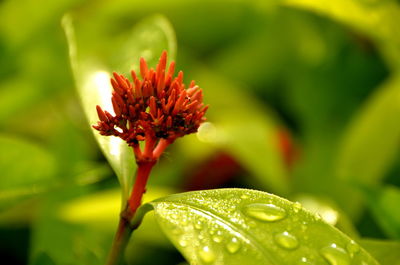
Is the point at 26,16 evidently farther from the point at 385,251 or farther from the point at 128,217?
the point at 385,251

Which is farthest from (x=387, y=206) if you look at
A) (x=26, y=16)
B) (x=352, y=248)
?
(x=26, y=16)

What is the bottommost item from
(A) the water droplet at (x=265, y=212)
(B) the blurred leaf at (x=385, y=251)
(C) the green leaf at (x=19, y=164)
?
(C) the green leaf at (x=19, y=164)

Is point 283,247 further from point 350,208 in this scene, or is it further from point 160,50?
point 350,208

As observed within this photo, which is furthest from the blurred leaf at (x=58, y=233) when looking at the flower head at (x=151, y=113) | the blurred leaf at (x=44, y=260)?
the flower head at (x=151, y=113)

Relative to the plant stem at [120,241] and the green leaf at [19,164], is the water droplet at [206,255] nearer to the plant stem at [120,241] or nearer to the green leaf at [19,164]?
the plant stem at [120,241]

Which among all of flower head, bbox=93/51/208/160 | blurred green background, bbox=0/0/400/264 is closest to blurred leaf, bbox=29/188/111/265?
blurred green background, bbox=0/0/400/264

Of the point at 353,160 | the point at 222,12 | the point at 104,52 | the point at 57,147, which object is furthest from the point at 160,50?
the point at 222,12
